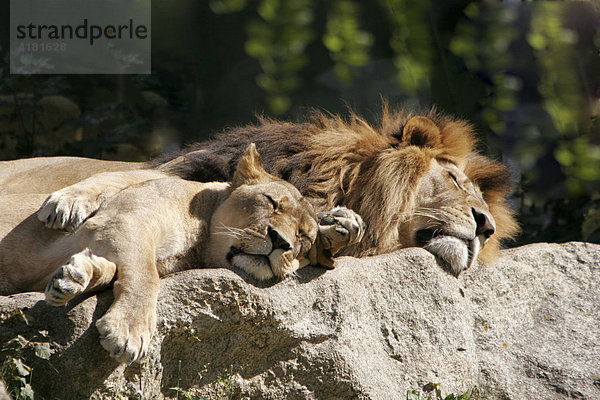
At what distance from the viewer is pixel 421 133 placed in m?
3.79

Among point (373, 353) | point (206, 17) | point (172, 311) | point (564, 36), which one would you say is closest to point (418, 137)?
point (373, 353)

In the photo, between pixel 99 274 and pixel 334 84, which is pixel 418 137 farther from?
pixel 334 84

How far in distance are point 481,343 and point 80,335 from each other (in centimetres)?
201

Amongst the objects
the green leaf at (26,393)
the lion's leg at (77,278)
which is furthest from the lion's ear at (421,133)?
the green leaf at (26,393)

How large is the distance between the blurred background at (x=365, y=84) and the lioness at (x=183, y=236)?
8.25 feet

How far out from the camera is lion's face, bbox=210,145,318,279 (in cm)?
270

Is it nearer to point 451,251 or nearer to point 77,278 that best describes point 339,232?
point 451,251

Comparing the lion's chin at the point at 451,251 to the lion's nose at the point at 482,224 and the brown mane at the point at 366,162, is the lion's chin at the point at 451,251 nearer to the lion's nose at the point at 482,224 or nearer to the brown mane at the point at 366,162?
the lion's nose at the point at 482,224

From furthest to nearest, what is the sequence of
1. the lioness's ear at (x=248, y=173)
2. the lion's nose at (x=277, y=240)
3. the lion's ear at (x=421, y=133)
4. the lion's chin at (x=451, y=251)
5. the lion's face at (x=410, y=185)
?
1. the lion's ear at (x=421, y=133)
2. the lion's face at (x=410, y=185)
3. the lion's chin at (x=451, y=251)
4. the lioness's ear at (x=248, y=173)
5. the lion's nose at (x=277, y=240)

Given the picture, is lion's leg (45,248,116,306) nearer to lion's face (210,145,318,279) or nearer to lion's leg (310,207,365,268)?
lion's face (210,145,318,279)

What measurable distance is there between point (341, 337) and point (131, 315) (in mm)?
882

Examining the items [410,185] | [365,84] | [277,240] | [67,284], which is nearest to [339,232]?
[277,240]

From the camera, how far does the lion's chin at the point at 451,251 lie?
3.39m

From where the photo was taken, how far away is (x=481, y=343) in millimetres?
3518
